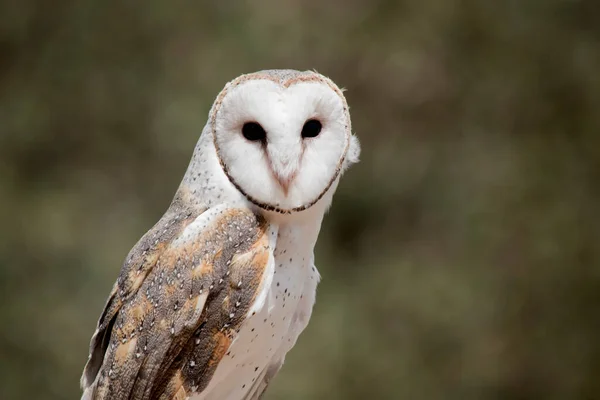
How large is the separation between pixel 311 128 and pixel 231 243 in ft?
1.08

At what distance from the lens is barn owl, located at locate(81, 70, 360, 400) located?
2.11 meters

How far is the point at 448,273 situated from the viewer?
6004mm

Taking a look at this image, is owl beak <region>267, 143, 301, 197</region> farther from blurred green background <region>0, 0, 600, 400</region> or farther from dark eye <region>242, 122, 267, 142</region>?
blurred green background <region>0, 0, 600, 400</region>

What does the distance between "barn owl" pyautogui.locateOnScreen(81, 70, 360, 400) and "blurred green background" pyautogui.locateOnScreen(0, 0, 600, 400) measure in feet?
11.4

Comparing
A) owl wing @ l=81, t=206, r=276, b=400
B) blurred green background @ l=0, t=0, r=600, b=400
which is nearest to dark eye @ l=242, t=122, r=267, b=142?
owl wing @ l=81, t=206, r=276, b=400

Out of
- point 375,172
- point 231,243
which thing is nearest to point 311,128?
point 231,243

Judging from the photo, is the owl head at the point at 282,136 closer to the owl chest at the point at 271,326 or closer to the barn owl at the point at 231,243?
the barn owl at the point at 231,243

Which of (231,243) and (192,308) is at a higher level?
(231,243)

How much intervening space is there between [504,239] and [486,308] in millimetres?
465

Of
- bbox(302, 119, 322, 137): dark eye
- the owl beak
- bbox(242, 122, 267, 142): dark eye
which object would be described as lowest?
the owl beak

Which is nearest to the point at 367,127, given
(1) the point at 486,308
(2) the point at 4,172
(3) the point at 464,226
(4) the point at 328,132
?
(3) the point at 464,226

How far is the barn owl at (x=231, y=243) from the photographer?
6.91ft

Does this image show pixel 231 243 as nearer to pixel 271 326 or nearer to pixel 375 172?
pixel 271 326

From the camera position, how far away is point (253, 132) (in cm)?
213
